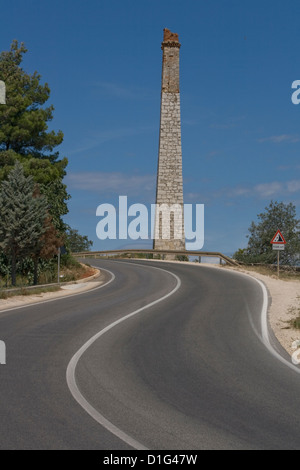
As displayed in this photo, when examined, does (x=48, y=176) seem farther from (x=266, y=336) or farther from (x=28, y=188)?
(x=266, y=336)

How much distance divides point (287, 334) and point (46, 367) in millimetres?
6952

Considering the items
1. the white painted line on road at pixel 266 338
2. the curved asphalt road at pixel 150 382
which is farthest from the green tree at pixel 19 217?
the white painted line on road at pixel 266 338

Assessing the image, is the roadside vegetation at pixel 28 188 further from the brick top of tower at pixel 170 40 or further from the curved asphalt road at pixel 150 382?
the brick top of tower at pixel 170 40

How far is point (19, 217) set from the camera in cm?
2969

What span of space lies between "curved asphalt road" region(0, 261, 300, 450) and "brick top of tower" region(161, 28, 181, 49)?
45603 mm

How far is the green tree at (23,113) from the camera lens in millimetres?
42094

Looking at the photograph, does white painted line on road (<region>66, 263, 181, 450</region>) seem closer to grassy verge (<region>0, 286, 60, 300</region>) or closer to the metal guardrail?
grassy verge (<region>0, 286, 60, 300</region>)

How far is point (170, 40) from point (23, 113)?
22.7 metres

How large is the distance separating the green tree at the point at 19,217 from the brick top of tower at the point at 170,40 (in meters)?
33.5

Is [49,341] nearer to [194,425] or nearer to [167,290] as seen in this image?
[194,425]

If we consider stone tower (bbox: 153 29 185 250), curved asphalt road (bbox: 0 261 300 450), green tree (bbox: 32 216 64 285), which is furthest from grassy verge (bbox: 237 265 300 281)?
stone tower (bbox: 153 29 185 250)

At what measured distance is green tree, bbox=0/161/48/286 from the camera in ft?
96.2

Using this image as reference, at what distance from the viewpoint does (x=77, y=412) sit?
737 centimetres

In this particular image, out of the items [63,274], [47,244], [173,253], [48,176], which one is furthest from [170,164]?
[47,244]
